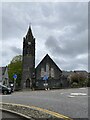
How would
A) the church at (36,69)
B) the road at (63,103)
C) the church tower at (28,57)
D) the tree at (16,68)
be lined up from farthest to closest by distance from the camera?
the tree at (16,68)
the church tower at (28,57)
the church at (36,69)
the road at (63,103)

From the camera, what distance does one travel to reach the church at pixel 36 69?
9353 cm

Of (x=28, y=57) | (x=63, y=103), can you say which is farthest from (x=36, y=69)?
(x=63, y=103)

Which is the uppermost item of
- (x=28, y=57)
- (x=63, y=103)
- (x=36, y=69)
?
(x=28, y=57)

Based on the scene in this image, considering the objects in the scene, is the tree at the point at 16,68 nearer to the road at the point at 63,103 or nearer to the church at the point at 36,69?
the church at the point at 36,69

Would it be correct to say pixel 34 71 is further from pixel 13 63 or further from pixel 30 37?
pixel 13 63

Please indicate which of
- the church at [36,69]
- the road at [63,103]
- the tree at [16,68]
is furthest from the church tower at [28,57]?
the road at [63,103]

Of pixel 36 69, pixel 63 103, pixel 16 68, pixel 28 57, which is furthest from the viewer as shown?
pixel 16 68

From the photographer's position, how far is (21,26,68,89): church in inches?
3682

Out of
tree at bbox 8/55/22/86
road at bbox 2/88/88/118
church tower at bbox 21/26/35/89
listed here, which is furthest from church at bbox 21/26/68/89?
road at bbox 2/88/88/118

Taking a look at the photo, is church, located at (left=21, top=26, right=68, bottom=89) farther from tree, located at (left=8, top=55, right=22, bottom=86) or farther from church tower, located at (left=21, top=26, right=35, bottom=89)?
tree, located at (left=8, top=55, right=22, bottom=86)

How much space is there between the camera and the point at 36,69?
97125mm

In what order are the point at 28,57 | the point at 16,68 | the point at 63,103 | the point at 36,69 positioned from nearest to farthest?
the point at 63,103
the point at 28,57
the point at 36,69
the point at 16,68

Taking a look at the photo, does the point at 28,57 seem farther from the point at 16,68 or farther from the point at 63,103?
the point at 63,103

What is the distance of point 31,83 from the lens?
3639 inches
